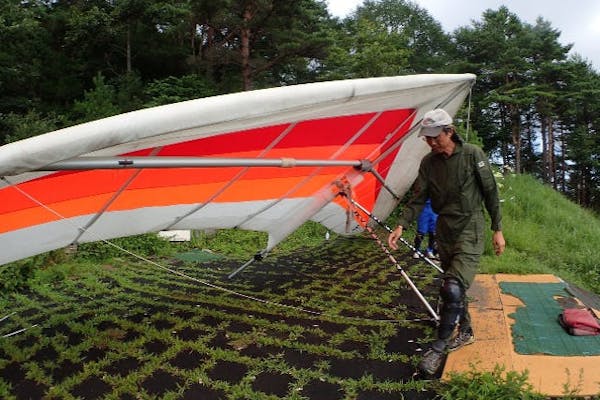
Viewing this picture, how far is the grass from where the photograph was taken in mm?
2566

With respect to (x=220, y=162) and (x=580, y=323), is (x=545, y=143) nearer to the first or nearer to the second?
(x=580, y=323)

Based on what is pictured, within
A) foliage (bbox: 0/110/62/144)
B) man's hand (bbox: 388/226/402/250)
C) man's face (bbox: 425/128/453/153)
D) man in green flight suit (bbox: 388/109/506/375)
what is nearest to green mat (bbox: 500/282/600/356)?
man in green flight suit (bbox: 388/109/506/375)

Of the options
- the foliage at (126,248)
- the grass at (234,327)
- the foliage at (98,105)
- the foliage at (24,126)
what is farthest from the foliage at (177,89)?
the grass at (234,327)

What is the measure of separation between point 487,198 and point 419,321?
4.01 feet

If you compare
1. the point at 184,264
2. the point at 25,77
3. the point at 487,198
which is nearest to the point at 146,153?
the point at 487,198

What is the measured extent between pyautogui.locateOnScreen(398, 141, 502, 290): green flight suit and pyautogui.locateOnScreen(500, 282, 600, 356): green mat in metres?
0.71

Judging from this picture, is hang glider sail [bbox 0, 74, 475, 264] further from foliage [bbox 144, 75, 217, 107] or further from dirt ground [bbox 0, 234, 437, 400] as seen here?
foliage [bbox 144, 75, 217, 107]

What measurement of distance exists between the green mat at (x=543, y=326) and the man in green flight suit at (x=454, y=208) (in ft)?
1.52

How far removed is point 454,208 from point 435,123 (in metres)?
0.60

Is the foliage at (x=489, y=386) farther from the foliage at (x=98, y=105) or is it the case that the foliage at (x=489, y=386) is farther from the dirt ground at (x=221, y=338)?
the foliage at (x=98, y=105)

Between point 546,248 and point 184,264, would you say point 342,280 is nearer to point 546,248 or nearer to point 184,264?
point 184,264

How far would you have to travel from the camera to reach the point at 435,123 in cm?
269

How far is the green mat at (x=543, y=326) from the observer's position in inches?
112

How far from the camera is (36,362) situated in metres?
2.95
